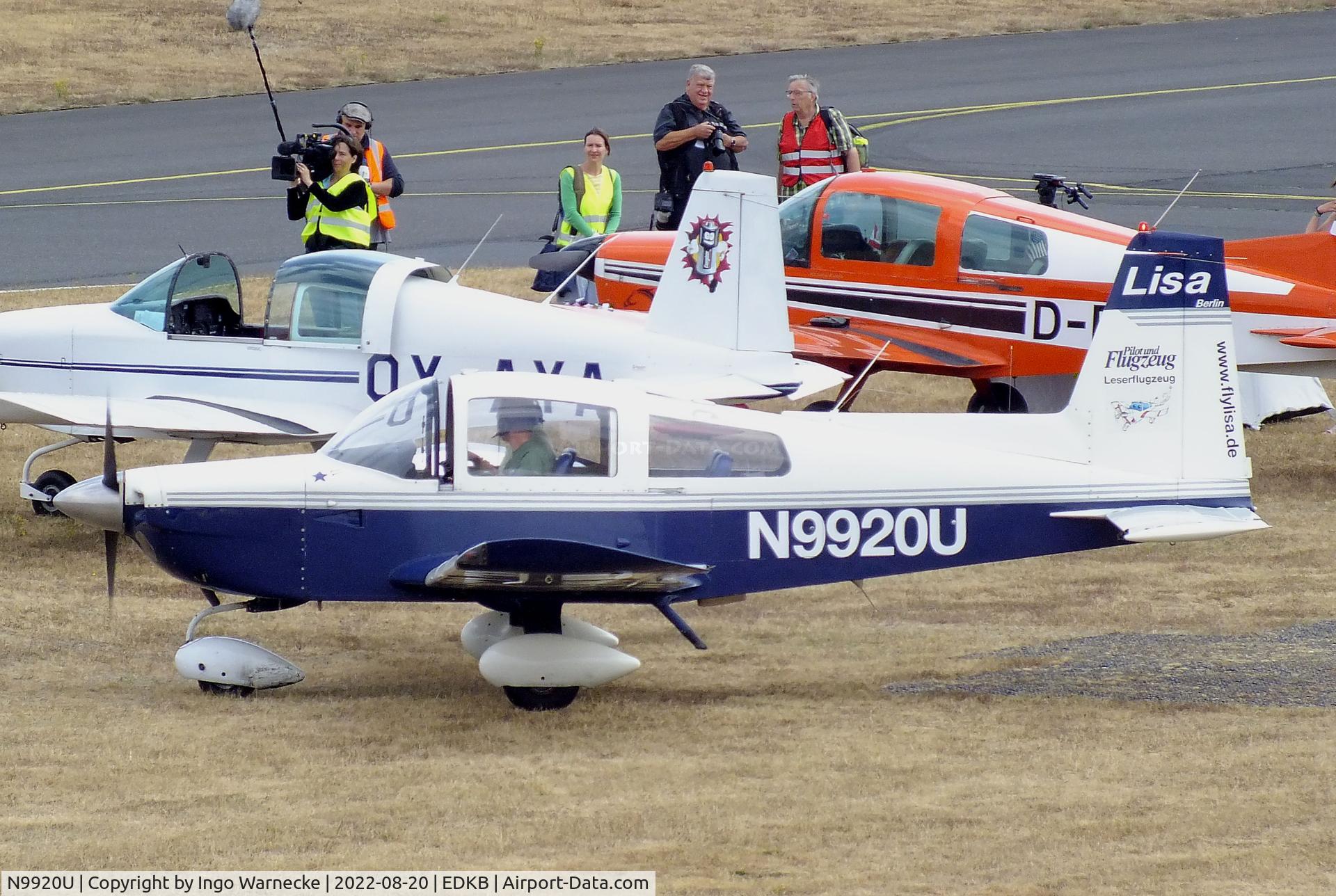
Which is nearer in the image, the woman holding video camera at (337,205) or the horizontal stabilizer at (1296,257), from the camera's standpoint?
the horizontal stabilizer at (1296,257)

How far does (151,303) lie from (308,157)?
6.84 feet

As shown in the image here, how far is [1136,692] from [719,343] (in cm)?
378

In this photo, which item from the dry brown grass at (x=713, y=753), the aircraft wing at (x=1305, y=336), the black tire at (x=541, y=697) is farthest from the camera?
the aircraft wing at (x=1305, y=336)

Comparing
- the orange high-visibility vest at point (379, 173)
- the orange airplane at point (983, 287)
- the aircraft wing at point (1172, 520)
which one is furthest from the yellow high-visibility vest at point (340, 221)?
the aircraft wing at point (1172, 520)

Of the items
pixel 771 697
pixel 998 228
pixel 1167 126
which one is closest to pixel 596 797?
pixel 771 697

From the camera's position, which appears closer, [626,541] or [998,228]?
[626,541]

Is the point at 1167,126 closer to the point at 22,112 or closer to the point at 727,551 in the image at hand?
the point at 22,112

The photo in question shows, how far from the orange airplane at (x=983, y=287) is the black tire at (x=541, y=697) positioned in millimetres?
4338

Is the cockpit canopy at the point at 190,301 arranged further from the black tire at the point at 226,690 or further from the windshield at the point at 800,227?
the windshield at the point at 800,227

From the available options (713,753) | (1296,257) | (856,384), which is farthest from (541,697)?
(1296,257)

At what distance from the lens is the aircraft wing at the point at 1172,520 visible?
786 centimetres

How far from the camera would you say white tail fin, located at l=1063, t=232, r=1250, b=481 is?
818 cm

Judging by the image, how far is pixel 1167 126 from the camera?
26.8 meters

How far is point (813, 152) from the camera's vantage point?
14.6 m
